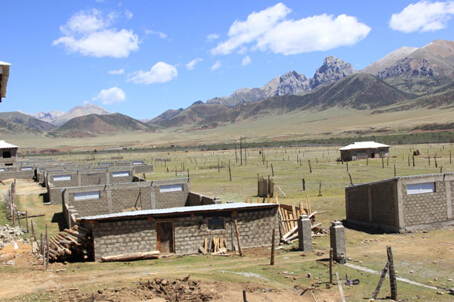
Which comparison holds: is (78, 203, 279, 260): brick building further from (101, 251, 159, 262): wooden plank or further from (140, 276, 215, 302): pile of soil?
(140, 276, 215, 302): pile of soil

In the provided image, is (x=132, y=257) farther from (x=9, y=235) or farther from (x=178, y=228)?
(x=9, y=235)

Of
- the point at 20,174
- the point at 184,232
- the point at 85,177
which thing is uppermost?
the point at 85,177

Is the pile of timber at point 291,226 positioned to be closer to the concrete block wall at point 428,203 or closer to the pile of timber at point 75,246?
the concrete block wall at point 428,203

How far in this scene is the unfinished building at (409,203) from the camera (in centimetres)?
2342

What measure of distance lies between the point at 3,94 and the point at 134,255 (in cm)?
1073

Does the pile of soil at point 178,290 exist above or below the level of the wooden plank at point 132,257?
above

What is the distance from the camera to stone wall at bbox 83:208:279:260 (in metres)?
18.9

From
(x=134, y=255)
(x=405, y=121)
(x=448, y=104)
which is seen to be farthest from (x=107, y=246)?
(x=448, y=104)

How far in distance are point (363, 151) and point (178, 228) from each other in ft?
175

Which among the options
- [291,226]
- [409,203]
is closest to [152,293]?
[291,226]

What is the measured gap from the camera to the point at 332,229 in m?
18.0

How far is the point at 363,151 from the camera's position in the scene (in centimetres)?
6862

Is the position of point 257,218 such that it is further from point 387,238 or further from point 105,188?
point 105,188

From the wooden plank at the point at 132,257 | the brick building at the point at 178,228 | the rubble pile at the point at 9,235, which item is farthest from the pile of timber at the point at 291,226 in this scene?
the rubble pile at the point at 9,235
